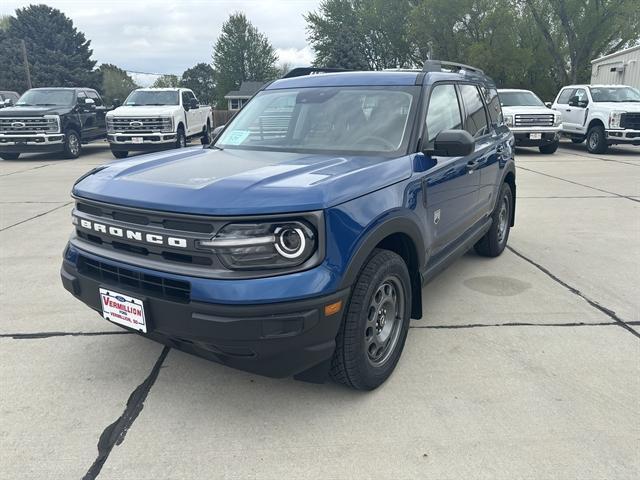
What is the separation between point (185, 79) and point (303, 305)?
105393mm

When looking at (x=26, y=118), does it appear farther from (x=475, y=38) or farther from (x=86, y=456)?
(x=475, y=38)

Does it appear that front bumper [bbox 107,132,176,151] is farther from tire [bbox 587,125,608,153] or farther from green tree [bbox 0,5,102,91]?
green tree [bbox 0,5,102,91]

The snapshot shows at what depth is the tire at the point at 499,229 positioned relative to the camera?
532 centimetres

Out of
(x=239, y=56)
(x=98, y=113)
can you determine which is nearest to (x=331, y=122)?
(x=98, y=113)

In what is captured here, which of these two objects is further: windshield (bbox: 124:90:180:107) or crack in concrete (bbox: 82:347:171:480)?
windshield (bbox: 124:90:180:107)

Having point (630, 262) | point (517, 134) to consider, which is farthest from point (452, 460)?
point (517, 134)

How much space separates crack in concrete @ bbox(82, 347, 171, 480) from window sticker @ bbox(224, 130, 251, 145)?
1736 mm

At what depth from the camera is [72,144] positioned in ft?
50.4

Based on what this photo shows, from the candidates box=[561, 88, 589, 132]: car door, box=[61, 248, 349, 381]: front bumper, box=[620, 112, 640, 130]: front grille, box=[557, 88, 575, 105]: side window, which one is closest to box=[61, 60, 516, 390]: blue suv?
box=[61, 248, 349, 381]: front bumper

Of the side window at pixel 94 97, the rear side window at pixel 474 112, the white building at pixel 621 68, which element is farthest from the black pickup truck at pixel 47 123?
the white building at pixel 621 68

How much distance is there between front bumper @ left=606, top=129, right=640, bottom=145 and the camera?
47.6ft

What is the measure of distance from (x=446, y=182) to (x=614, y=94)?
14892 millimetres

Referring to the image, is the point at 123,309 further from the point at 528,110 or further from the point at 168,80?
the point at 168,80

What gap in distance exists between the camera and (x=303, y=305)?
2357mm
